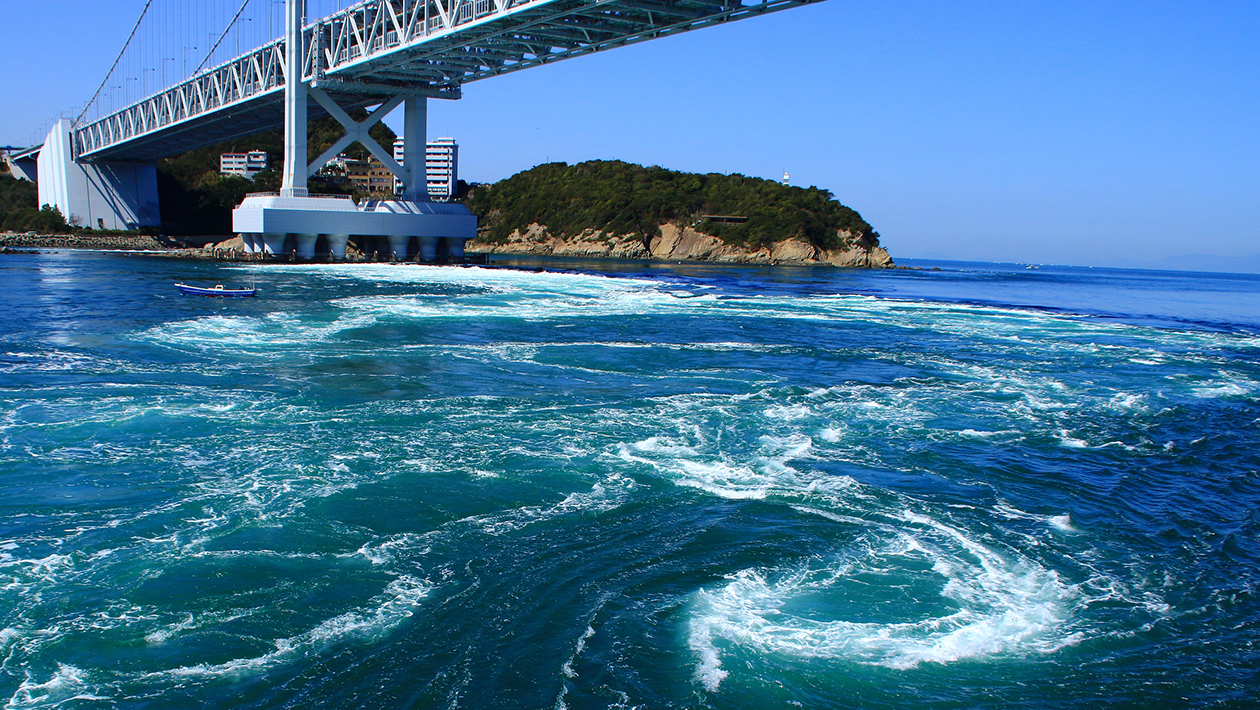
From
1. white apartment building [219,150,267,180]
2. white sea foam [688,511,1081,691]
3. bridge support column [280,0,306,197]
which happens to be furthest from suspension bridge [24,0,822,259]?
white apartment building [219,150,267,180]

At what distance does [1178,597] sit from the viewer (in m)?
6.22

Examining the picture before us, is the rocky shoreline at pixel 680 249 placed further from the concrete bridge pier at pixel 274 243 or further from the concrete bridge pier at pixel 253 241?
the concrete bridge pier at pixel 274 243

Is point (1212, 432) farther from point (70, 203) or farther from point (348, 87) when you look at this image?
point (70, 203)

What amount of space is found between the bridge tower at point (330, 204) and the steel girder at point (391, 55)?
95 centimetres

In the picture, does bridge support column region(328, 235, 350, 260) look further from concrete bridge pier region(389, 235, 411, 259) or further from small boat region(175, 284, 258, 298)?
small boat region(175, 284, 258, 298)

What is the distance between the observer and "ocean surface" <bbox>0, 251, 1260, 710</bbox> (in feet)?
16.4

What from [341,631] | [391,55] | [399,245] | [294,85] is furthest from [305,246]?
[341,631]

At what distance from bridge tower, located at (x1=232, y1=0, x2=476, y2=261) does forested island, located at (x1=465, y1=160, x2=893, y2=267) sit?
40639 millimetres

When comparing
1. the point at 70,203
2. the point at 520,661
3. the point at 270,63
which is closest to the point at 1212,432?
the point at 520,661

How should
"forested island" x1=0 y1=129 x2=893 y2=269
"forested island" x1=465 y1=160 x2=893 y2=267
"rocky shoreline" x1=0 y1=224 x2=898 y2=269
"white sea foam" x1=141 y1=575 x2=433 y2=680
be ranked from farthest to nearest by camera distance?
1. "forested island" x1=465 y1=160 x2=893 y2=267
2. "rocky shoreline" x1=0 y1=224 x2=898 y2=269
3. "forested island" x1=0 y1=129 x2=893 y2=269
4. "white sea foam" x1=141 y1=575 x2=433 y2=680

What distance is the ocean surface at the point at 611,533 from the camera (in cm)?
499

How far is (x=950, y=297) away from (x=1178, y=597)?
36316mm

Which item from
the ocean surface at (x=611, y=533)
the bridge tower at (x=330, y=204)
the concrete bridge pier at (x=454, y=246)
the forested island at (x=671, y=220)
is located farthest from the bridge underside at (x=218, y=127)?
the forested island at (x=671, y=220)

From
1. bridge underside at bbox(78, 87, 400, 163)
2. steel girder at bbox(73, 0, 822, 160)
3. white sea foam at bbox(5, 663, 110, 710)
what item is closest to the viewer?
white sea foam at bbox(5, 663, 110, 710)
